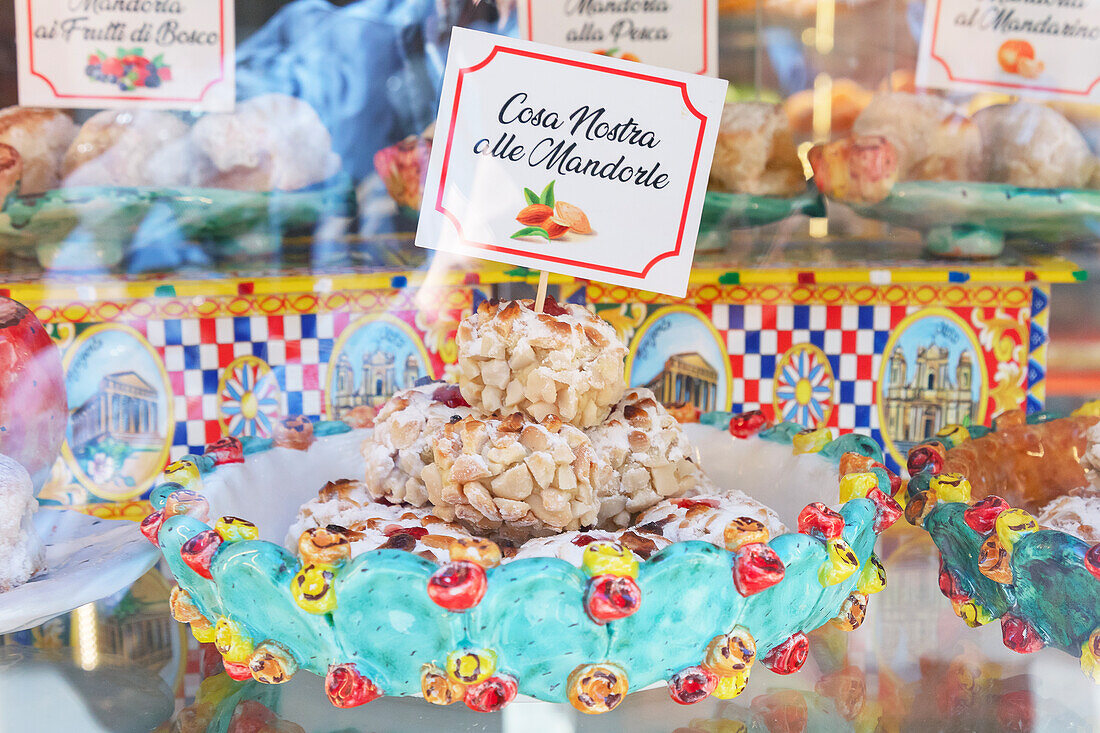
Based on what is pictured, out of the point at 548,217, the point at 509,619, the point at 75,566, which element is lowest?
the point at 75,566

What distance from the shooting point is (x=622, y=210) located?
0.92m

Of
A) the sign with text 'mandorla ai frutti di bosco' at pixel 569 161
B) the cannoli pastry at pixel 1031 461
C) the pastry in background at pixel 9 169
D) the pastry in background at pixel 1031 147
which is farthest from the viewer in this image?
the pastry in background at pixel 1031 147

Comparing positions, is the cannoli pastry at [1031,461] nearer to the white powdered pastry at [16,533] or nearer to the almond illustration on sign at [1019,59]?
the almond illustration on sign at [1019,59]

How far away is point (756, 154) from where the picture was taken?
132 centimetres

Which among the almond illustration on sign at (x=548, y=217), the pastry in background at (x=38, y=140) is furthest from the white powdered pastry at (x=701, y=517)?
the pastry in background at (x=38, y=140)

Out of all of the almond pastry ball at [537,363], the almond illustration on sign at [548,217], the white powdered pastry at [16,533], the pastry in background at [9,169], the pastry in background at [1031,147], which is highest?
the pastry in background at [1031,147]

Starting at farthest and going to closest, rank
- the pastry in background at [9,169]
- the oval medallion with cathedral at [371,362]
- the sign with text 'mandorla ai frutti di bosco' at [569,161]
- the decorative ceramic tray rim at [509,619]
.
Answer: the oval medallion with cathedral at [371,362] < the pastry in background at [9,169] < the sign with text 'mandorla ai frutti di bosco' at [569,161] < the decorative ceramic tray rim at [509,619]

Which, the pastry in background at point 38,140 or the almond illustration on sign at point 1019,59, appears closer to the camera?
the pastry in background at point 38,140

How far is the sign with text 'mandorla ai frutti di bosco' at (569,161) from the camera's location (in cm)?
91

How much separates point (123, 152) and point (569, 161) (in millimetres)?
692

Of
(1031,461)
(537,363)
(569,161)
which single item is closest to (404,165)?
(569,161)

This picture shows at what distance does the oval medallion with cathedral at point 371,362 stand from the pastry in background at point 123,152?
35cm

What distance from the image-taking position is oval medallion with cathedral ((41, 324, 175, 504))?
1330 mm

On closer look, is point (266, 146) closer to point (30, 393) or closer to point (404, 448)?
point (30, 393)
